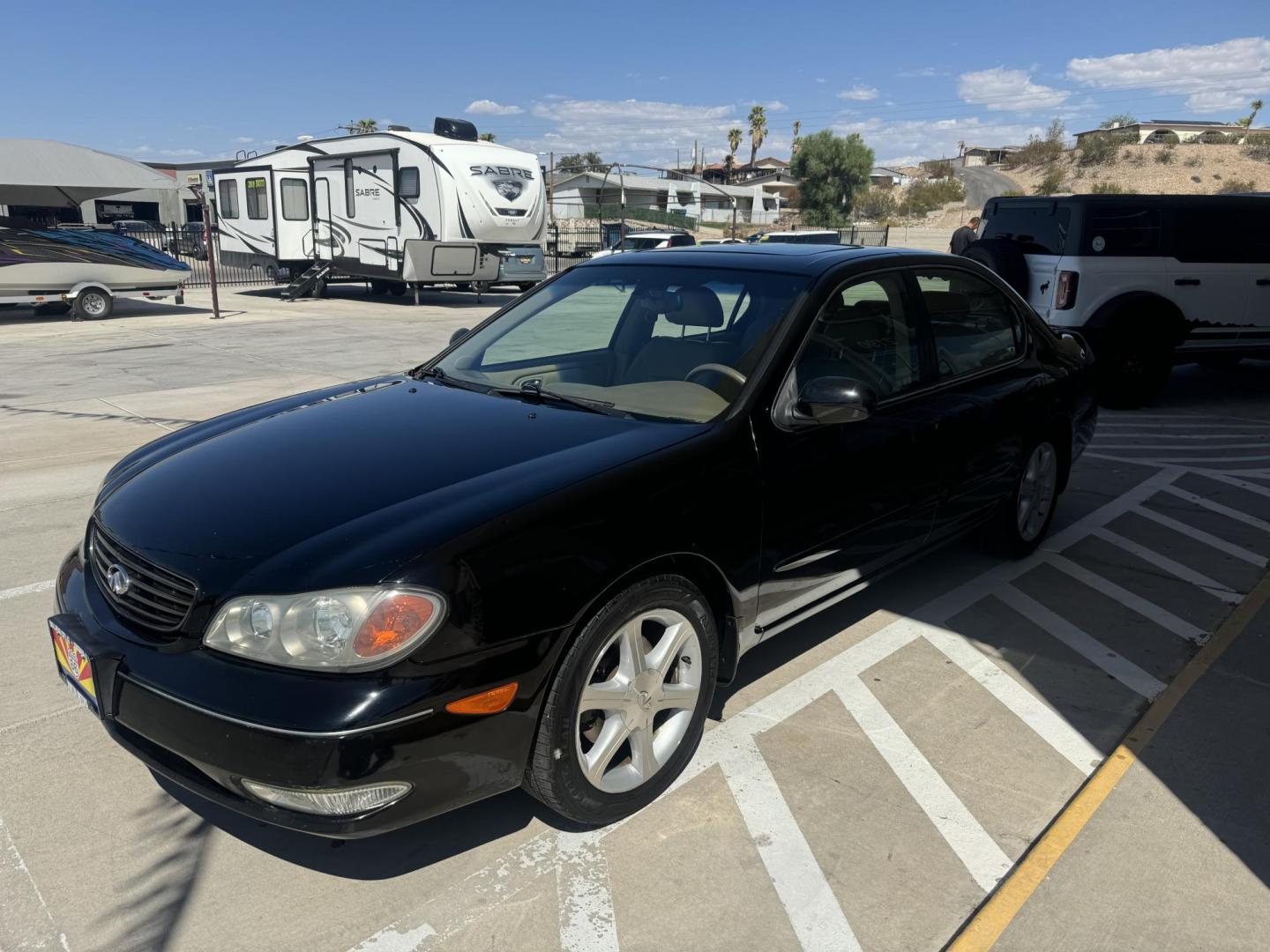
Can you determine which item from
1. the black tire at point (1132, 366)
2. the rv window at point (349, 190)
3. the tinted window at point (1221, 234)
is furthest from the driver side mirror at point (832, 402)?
the rv window at point (349, 190)

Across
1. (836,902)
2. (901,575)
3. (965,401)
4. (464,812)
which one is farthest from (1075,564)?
(464,812)

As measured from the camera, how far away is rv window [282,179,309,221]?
70.3 feet

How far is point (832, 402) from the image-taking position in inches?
125

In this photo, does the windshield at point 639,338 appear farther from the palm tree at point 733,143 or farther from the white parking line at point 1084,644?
the palm tree at point 733,143

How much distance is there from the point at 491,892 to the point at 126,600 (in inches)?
50.0

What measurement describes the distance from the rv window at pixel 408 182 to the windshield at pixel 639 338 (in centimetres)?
1606

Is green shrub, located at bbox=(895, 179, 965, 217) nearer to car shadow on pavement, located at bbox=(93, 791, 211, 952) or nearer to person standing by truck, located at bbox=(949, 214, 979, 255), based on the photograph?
person standing by truck, located at bbox=(949, 214, 979, 255)

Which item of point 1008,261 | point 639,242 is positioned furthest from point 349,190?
point 1008,261

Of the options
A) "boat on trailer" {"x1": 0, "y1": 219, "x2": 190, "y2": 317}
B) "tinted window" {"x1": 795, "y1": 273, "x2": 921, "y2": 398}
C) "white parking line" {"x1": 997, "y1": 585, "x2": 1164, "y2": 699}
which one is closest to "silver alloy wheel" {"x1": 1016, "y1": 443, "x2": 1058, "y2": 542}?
"white parking line" {"x1": 997, "y1": 585, "x2": 1164, "y2": 699}

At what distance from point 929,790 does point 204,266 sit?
30.9 meters

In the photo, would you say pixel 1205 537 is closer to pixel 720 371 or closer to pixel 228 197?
pixel 720 371

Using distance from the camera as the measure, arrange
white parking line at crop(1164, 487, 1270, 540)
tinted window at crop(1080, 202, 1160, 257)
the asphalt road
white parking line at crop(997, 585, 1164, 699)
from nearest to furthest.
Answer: white parking line at crop(997, 585, 1164, 699) → white parking line at crop(1164, 487, 1270, 540) → tinted window at crop(1080, 202, 1160, 257) → the asphalt road

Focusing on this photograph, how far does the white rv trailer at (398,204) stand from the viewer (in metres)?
19.1

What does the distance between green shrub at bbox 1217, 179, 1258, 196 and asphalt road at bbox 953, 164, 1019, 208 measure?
44.4 ft
